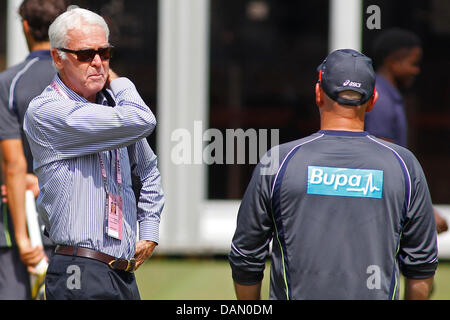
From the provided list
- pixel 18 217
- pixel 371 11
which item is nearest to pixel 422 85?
pixel 371 11

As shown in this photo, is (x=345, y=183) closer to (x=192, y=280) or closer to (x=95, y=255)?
(x=95, y=255)

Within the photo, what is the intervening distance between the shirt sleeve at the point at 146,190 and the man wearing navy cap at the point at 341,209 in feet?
1.52

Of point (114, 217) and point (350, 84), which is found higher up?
point (350, 84)

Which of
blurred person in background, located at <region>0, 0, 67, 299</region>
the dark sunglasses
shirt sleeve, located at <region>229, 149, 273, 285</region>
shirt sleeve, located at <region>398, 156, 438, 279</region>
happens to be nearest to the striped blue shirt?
the dark sunglasses

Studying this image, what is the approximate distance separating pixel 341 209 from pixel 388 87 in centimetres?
231

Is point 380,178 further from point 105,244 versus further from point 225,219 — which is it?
point 225,219

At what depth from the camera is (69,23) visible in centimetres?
306

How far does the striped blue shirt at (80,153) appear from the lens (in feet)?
9.66

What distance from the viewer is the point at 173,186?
311 inches

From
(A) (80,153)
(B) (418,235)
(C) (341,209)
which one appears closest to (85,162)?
(A) (80,153)

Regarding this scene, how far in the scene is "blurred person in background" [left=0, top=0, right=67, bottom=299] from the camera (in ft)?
12.8

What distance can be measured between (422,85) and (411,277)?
546 cm

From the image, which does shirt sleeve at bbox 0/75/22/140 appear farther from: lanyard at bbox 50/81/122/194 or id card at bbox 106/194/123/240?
id card at bbox 106/194/123/240

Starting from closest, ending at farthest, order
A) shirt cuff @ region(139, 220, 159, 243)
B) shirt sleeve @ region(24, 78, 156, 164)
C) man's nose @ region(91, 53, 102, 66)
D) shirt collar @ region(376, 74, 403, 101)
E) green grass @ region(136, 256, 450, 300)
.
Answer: shirt sleeve @ region(24, 78, 156, 164)
man's nose @ region(91, 53, 102, 66)
shirt cuff @ region(139, 220, 159, 243)
shirt collar @ region(376, 74, 403, 101)
green grass @ region(136, 256, 450, 300)
